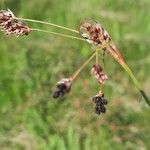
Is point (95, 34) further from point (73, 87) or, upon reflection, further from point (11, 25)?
point (73, 87)

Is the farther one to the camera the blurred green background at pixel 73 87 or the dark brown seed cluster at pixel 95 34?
the blurred green background at pixel 73 87

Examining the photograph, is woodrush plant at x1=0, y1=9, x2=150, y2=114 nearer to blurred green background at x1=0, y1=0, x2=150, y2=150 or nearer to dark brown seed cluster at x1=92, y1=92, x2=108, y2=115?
dark brown seed cluster at x1=92, y1=92, x2=108, y2=115

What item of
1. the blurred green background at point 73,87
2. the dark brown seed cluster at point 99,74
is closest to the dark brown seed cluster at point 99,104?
the dark brown seed cluster at point 99,74

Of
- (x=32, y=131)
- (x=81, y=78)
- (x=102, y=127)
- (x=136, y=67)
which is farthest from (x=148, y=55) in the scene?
A: (x=32, y=131)

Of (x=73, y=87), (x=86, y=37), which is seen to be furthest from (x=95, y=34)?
(x=73, y=87)

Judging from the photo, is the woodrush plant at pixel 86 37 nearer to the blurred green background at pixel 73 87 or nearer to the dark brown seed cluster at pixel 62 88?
the dark brown seed cluster at pixel 62 88

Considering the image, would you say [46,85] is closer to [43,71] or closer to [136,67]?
[43,71]
